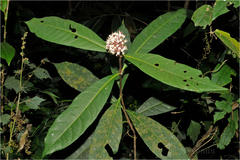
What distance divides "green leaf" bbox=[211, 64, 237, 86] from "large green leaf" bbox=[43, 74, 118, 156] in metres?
0.54

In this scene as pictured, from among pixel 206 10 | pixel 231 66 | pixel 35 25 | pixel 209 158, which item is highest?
→ pixel 206 10

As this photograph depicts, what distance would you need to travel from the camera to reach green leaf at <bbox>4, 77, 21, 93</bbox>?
135 cm

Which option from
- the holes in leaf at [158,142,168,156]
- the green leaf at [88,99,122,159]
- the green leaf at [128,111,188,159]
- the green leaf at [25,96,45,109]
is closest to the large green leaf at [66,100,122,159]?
the green leaf at [88,99,122,159]

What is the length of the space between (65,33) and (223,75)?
767mm

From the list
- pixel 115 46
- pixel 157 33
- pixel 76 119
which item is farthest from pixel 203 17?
pixel 76 119

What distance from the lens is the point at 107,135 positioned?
40.5 inches

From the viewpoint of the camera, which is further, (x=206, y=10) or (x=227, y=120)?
(x=227, y=120)

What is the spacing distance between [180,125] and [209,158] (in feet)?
1.02

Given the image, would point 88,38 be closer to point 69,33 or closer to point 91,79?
point 69,33

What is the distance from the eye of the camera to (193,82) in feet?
2.98

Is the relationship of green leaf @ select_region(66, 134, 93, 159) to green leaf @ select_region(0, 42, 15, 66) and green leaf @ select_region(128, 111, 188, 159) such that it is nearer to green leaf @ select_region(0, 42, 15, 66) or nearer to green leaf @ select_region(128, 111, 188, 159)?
green leaf @ select_region(128, 111, 188, 159)

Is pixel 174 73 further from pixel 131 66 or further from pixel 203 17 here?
pixel 131 66

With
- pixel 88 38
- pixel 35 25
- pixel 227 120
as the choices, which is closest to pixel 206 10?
pixel 88 38

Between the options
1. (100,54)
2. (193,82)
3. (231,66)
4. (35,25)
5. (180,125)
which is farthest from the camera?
(100,54)
